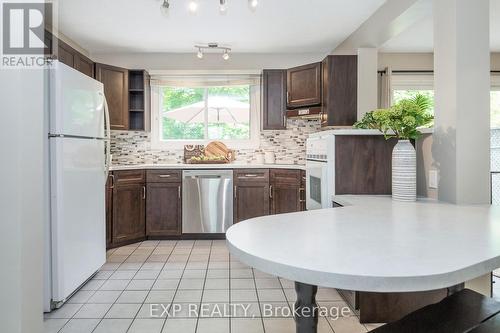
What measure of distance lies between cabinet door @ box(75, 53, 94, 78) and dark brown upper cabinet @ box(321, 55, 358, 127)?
2.83 meters

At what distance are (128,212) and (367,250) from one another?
3.46 metres

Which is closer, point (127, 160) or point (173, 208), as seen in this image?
point (173, 208)

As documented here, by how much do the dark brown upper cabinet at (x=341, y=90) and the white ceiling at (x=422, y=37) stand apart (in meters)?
0.84


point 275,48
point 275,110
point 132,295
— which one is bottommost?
point 132,295

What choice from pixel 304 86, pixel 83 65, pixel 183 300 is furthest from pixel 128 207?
pixel 304 86

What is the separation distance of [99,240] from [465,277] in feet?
9.06

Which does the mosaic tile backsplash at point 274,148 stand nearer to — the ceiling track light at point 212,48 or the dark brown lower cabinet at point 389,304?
the ceiling track light at point 212,48

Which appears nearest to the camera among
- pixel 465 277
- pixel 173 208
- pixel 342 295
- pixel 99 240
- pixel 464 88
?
pixel 465 277

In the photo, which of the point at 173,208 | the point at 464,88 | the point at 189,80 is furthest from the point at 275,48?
the point at 464,88

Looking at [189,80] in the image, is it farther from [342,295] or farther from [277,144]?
[342,295]

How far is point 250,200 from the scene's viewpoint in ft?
13.4

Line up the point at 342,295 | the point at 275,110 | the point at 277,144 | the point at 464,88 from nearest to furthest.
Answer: the point at 464,88 < the point at 342,295 < the point at 275,110 < the point at 277,144

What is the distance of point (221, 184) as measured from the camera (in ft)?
13.2

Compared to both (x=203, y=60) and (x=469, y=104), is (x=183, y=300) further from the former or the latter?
(x=203, y=60)
